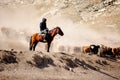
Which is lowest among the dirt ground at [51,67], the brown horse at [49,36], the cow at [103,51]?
the dirt ground at [51,67]

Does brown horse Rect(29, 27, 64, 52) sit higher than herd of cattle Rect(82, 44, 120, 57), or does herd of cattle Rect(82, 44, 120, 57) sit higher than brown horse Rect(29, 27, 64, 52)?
brown horse Rect(29, 27, 64, 52)

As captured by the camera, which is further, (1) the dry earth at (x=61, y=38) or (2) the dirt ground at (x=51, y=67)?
(1) the dry earth at (x=61, y=38)

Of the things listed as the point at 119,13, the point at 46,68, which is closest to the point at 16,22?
Result: the point at 119,13

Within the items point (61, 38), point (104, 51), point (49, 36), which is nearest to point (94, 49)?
point (104, 51)

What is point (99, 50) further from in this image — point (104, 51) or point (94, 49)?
point (104, 51)

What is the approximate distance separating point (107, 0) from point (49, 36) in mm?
57716

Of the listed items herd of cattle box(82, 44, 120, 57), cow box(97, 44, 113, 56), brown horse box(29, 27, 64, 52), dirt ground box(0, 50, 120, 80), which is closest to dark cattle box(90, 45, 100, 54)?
herd of cattle box(82, 44, 120, 57)

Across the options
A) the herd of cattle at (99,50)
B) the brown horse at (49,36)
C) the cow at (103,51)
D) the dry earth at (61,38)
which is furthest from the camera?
the herd of cattle at (99,50)

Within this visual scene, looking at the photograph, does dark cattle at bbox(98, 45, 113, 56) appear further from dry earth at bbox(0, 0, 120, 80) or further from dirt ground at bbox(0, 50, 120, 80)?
dirt ground at bbox(0, 50, 120, 80)

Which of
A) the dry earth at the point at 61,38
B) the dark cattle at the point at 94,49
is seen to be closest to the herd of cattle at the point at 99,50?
the dark cattle at the point at 94,49

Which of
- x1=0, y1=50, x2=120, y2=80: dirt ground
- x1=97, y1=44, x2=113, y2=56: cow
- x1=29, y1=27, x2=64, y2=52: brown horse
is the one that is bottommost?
x1=0, y1=50, x2=120, y2=80: dirt ground

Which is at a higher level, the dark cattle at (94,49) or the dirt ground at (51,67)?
the dark cattle at (94,49)

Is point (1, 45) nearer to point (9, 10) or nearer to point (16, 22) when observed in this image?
point (16, 22)

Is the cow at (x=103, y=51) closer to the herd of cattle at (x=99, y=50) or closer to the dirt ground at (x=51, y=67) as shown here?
the herd of cattle at (x=99, y=50)
